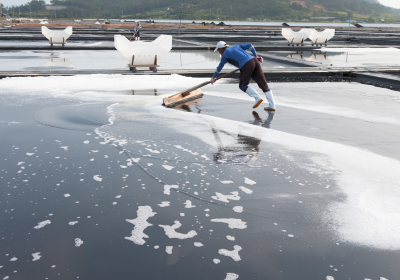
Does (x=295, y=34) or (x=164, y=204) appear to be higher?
(x=295, y=34)

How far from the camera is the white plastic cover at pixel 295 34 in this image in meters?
22.2

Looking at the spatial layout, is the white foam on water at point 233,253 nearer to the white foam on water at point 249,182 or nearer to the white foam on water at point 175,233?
the white foam on water at point 175,233

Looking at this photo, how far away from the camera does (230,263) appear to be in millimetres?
2510

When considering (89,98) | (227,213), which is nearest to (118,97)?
(89,98)

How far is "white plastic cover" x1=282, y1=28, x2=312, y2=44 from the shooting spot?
22203 millimetres

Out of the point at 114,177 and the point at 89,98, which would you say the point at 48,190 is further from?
the point at 89,98

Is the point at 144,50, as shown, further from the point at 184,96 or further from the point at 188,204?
the point at 188,204

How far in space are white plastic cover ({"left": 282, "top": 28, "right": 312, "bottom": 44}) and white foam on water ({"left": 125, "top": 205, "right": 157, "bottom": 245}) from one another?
2070cm

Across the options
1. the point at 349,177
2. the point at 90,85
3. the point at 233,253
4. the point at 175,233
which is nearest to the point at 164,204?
the point at 175,233

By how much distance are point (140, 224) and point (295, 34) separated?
21.4m

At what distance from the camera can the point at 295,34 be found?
22453 mm

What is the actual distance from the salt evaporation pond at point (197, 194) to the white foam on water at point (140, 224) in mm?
14

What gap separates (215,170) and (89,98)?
4428 mm

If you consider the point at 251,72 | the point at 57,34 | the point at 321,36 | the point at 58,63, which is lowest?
the point at 58,63
